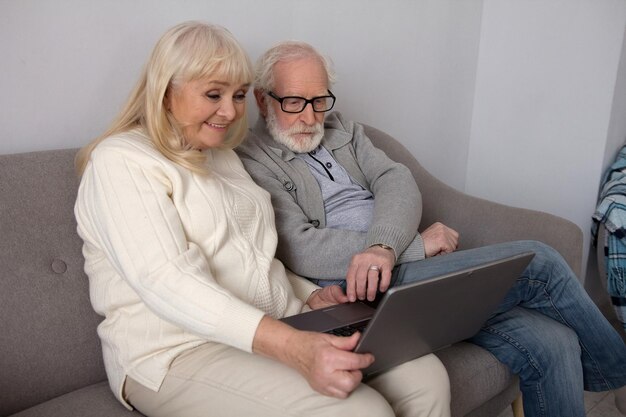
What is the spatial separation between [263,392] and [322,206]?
2.23 ft

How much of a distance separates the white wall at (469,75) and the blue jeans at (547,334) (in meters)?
0.88

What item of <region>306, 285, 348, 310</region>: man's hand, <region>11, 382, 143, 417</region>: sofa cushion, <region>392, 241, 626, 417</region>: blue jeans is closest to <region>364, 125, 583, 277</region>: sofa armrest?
<region>392, 241, 626, 417</region>: blue jeans

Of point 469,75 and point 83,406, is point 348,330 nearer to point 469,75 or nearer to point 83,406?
point 83,406

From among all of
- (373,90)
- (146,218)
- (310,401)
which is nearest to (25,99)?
(146,218)

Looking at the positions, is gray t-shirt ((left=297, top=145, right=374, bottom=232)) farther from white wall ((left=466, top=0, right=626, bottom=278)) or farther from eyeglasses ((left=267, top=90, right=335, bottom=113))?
white wall ((left=466, top=0, right=626, bottom=278))

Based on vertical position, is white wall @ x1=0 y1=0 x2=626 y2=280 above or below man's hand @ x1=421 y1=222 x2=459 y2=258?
above

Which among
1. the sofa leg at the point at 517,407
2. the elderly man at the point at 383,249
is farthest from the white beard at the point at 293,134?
the sofa leg at the point at 517,407

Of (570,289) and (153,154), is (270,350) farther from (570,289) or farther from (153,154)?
(570,289)

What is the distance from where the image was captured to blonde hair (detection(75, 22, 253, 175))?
124 centimetres

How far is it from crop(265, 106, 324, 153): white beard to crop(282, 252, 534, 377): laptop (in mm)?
490

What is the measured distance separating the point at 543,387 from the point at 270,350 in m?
0.77

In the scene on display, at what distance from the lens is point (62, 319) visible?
50.1 inches

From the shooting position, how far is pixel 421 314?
44.2 inches

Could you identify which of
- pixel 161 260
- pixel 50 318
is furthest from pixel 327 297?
pixel 50 318
